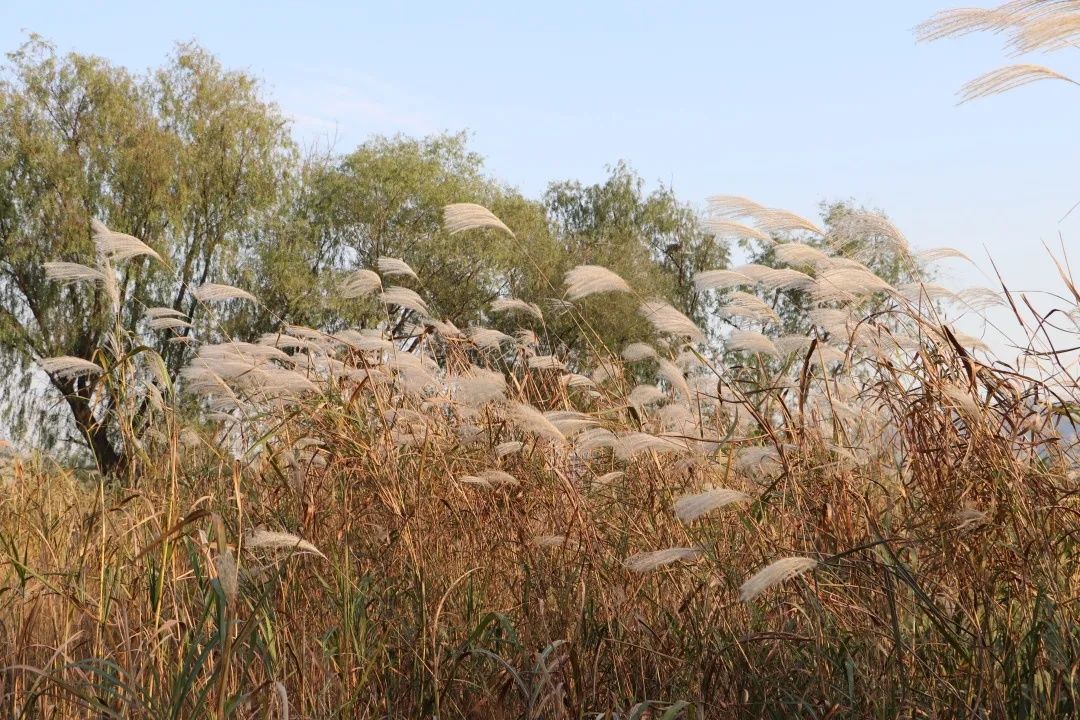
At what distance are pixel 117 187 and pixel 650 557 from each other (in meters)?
21.5

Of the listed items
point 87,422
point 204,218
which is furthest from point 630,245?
point 87,422

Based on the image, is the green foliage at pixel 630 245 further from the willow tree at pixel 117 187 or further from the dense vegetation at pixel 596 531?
the dense vegetation at pixel 596 531

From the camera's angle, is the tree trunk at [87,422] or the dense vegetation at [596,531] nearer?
the dense vegetation at [596,531]

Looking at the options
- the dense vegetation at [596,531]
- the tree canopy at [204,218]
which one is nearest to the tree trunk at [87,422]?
the dense vegetation at [596,531]

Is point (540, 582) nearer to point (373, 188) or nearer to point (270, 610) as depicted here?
point (270, 610)

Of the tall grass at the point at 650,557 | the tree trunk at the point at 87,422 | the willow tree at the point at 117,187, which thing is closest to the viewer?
the tall grass at the point at 650,557

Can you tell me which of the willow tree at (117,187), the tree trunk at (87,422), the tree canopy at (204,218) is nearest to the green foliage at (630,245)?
the tree canopy at (204,218)

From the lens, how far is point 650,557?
2.43m

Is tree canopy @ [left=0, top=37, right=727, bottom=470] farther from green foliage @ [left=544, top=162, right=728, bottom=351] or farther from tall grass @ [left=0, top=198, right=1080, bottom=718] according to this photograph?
tall grass @ [left=0, top=198, right=1080, bottom=718]

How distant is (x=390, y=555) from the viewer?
335cm

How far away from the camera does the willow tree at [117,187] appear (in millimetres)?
21094

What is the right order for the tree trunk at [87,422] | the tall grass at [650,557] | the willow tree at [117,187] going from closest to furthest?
the tall grass at [650,557] → the tree trunk at [87,422] → the willow tree at [117,187]

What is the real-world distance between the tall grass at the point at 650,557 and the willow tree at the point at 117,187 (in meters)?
18.2

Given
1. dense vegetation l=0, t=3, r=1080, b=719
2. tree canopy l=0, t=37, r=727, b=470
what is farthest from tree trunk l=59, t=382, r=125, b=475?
tree canopy l=0, t=37, r=727, b=470
